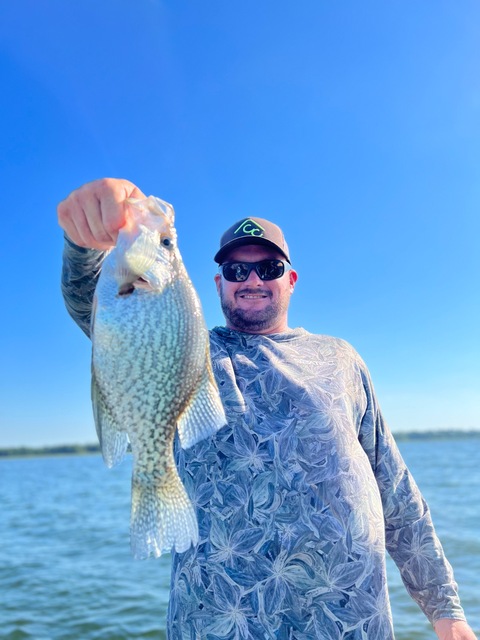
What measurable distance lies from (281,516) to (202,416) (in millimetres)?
831

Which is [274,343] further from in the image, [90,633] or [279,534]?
[90,633]

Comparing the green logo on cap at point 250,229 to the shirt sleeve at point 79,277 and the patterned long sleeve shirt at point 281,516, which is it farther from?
the shirt sleeve at point 79,277

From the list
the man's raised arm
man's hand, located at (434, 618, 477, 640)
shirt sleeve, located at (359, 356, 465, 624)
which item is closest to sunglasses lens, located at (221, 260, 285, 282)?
shirt sleeve, located at (359, 356, 465, 624)

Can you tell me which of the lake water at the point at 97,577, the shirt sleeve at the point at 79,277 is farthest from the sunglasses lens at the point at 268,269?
the lake water at the point at 97,577

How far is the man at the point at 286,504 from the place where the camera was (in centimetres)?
242

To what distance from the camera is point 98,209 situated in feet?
6.50

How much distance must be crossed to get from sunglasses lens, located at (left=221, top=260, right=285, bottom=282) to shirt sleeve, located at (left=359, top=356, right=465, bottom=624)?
0.82 metres

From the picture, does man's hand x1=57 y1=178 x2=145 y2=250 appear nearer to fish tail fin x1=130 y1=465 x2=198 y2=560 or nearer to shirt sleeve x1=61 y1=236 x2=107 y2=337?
shirt sleeve x1=61 y1=236 x2=107 y2=337

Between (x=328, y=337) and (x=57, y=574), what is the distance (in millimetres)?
9184

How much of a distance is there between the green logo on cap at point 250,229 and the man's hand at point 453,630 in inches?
89.3

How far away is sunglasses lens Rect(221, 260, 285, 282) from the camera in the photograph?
3189 mm

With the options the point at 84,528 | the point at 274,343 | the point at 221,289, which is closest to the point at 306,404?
the point at 274,343

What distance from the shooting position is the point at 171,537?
6.23 feet

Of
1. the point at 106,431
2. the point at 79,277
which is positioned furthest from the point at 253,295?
the point at 106,431
